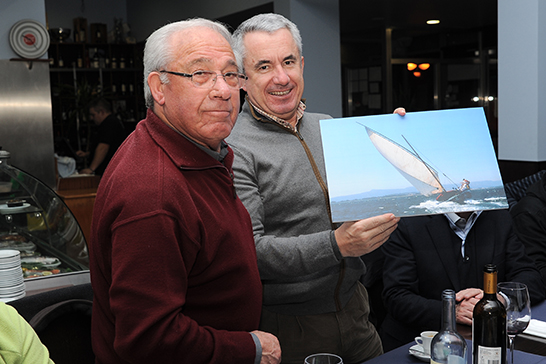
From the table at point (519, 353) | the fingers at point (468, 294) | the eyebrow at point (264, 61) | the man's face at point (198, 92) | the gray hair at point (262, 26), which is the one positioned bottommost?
the table at point (519, 353)

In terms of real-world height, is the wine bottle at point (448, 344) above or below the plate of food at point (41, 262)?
above

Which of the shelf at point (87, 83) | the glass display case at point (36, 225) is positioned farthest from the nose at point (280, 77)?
the shelf at point (87, 83)

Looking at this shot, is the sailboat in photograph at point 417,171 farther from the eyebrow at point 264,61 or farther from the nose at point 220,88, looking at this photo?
the nose at point 220,88

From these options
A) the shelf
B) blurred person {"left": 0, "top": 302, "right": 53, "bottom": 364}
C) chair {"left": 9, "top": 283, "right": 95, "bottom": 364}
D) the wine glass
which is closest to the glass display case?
chair {"left": 9, "top": 283, "right": 95, "bottom": 364}

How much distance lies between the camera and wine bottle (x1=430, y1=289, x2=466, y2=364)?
1.24m

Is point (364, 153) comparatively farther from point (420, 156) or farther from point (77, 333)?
point (77, 333)

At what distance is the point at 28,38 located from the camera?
5320 mm

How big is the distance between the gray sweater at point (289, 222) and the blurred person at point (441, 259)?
0.53 m

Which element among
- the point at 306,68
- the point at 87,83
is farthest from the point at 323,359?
the point at 87,83

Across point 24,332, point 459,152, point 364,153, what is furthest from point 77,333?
point 459,152

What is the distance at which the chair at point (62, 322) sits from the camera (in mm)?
1543

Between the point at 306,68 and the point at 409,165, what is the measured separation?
15.0ft

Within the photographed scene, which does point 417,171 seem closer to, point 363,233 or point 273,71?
point 363,233

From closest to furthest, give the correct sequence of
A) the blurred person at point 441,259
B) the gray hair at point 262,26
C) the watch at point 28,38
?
the gray hair at point 262,26
the blurred person at point 441,259
the watch at point 28,38
